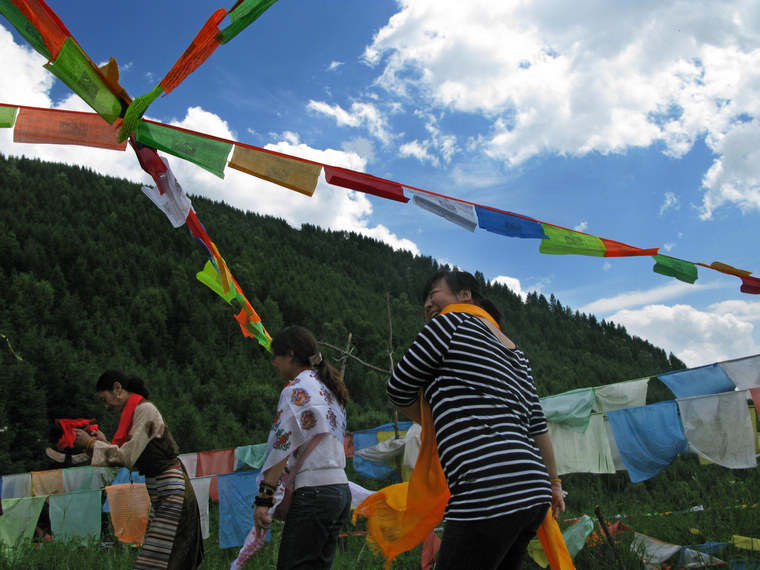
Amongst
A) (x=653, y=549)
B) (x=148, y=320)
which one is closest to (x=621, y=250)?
(x=653, y=549)

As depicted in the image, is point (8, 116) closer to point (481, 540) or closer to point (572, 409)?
point (481, 540)

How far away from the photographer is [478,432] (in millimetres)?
1556

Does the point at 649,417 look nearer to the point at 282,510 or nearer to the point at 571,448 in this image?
the point at 571,448

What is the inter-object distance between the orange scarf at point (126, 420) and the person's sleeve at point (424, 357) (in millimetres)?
2081

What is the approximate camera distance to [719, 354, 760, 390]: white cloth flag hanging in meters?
7.07

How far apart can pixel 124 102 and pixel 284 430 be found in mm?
1993

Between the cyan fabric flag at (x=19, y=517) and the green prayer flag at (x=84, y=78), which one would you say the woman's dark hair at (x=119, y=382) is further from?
the cyan fabric flag at (x=19, y=517)

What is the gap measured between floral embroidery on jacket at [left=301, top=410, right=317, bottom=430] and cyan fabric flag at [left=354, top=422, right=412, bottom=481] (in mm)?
9251

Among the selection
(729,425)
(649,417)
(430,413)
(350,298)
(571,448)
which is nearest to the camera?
(430,413)

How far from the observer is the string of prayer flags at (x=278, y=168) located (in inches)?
130

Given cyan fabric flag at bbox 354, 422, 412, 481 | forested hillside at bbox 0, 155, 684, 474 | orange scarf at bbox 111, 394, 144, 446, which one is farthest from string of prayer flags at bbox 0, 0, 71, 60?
forested hillside at bbox 0, 155, 684, 474

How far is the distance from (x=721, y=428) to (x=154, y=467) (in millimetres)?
7416

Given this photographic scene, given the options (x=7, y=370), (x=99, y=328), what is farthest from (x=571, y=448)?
(x=99, y=328)

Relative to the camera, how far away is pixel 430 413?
1756 millimetres
